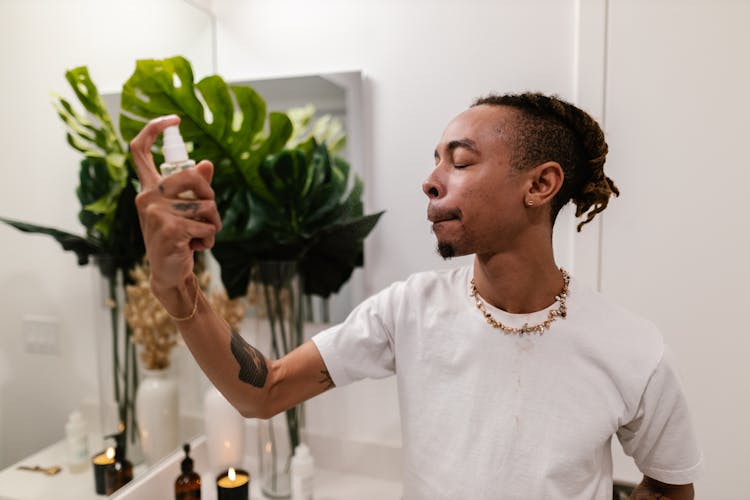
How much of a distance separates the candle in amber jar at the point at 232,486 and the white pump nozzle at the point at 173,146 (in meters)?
0.78

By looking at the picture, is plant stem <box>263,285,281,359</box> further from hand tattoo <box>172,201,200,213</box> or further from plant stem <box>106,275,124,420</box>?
hand tattoo <box>172,201,200,213</box>

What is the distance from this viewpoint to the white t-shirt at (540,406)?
2.63 ft

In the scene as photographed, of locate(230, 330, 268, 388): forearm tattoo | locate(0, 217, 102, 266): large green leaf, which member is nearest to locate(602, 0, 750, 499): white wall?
locate(230, 330, 268, 388): forearm tattoo

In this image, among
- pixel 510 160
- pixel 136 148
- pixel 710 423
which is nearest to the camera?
pixel 136 148

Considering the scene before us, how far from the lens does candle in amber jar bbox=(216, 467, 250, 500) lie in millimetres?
1116

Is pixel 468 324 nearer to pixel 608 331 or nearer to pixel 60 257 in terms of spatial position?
pixel 608 331

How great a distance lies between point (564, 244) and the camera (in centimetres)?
123

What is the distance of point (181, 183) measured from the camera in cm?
63

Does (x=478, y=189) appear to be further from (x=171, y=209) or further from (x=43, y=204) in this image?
(x=43, y=204)

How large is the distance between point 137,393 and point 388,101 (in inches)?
36.8

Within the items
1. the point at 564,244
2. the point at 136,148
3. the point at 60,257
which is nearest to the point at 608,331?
the point at 564,244

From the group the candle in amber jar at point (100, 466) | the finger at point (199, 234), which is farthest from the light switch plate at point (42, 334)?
the finger at point (199, 234)

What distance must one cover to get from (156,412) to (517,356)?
0.90 m

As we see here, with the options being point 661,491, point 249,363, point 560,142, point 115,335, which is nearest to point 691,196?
point 560,142
